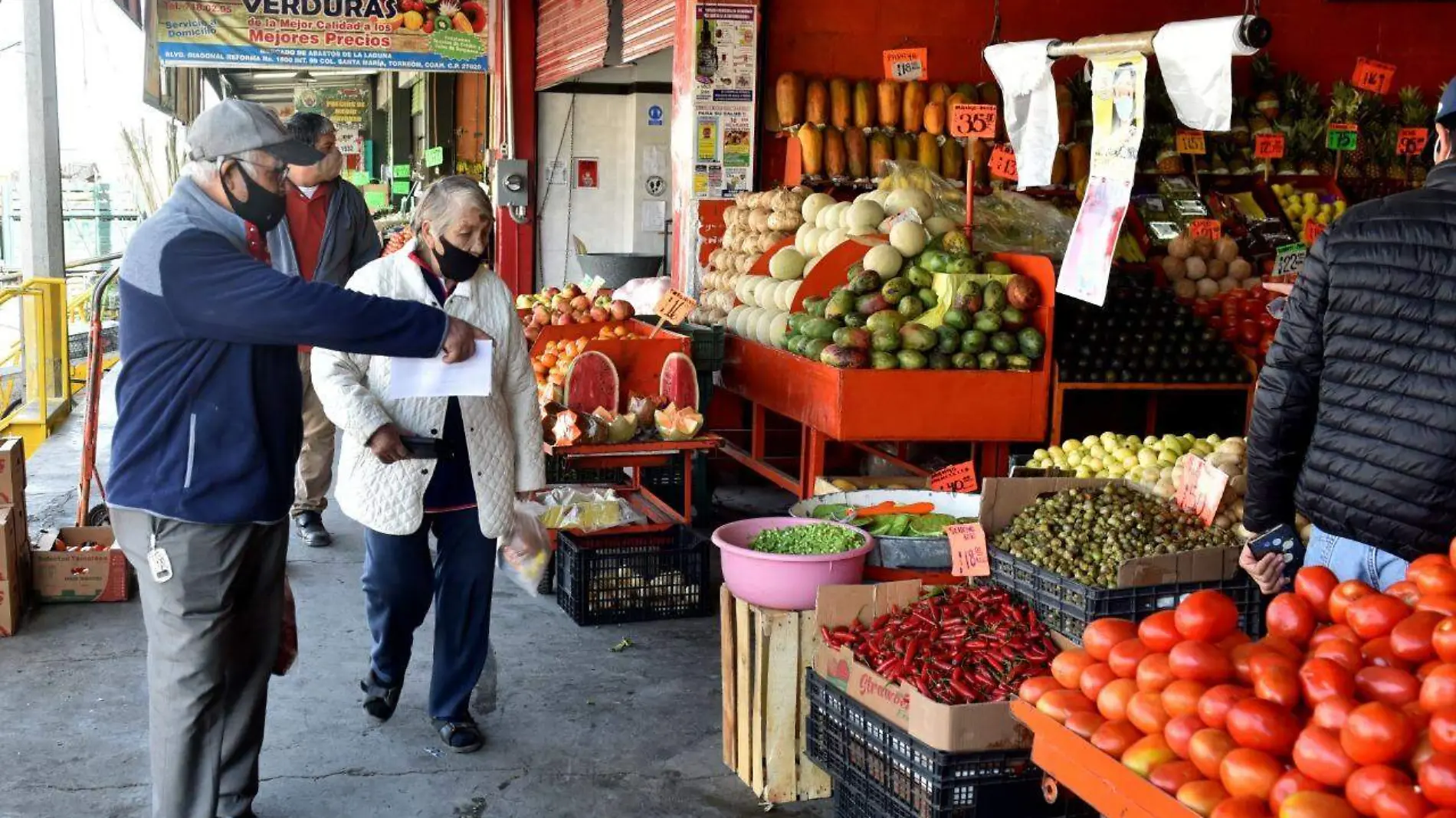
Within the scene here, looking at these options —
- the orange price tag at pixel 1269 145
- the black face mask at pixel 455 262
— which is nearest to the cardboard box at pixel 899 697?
the black face mask at pixel 455 262

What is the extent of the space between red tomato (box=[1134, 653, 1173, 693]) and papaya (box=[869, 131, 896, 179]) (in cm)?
612

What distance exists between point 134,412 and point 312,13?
30.9ft

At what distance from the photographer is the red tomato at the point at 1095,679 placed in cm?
241

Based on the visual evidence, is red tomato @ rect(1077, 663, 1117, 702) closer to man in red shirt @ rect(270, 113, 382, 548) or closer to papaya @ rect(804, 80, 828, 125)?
man in red shirt @ rect(270, 113, 382, 548)

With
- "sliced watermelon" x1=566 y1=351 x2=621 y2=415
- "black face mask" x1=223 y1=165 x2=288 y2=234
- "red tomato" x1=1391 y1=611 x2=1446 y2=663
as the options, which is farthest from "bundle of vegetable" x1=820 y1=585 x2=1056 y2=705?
"sliced watermelon" x1=566 y1=351 x2=621 y2=415

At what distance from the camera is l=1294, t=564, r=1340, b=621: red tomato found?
98.3 inches

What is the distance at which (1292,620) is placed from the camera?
7.86ft

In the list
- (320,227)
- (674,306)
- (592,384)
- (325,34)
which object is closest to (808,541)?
(592,384)

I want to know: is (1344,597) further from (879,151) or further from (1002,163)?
(879,151)

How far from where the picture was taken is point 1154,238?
8109 millimetres

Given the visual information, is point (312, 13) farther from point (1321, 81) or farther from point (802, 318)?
point (1321, 81)

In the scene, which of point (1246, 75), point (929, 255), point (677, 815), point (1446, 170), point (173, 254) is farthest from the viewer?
point (1246, 75)

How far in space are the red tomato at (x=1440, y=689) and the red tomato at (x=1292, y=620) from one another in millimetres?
424

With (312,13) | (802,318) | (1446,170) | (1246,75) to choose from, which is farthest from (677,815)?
(312,13)
